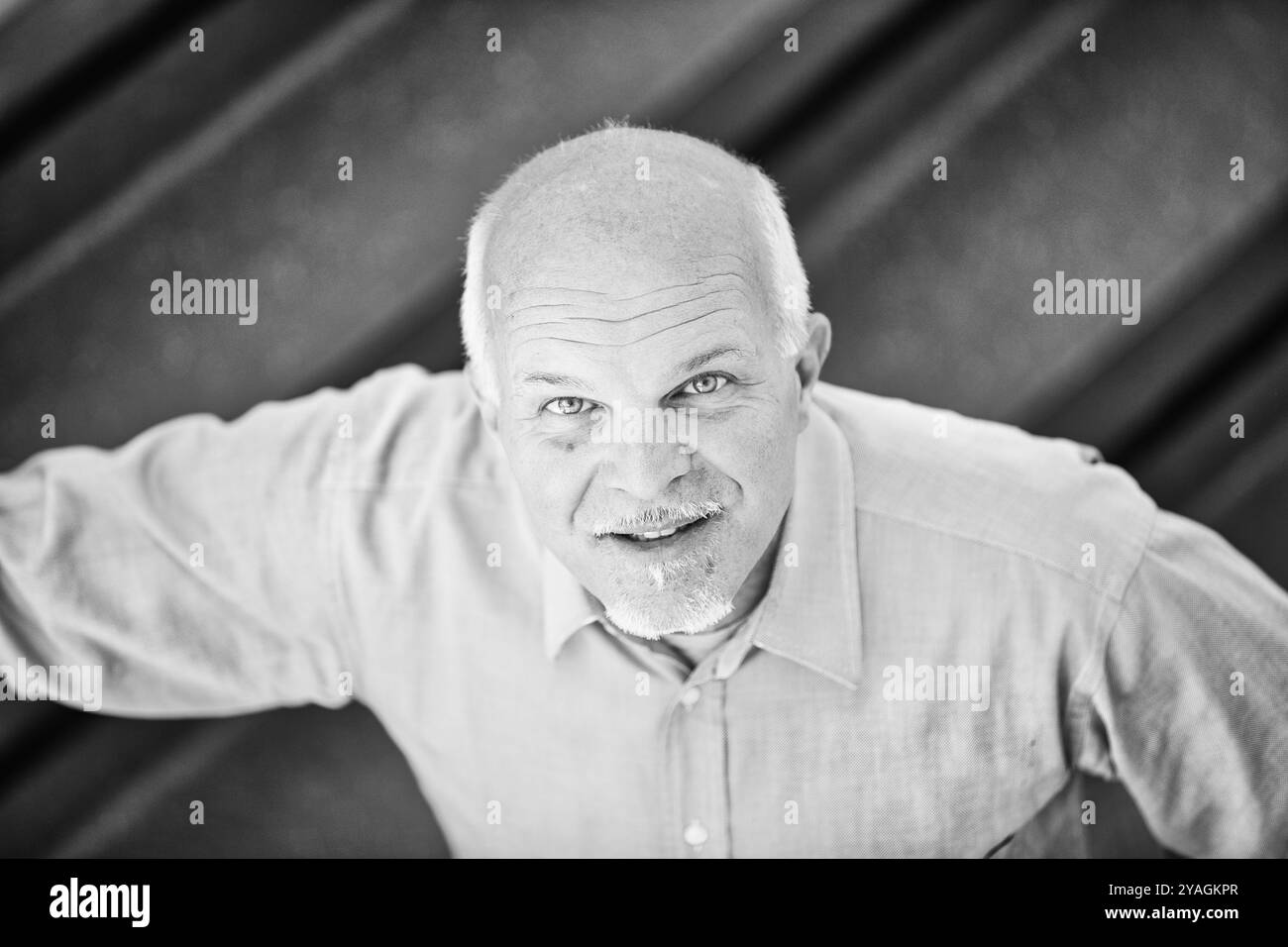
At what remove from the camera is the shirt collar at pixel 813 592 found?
149cm

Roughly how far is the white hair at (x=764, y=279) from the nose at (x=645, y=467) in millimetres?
193

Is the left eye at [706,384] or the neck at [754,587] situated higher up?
the left eye at [706,384]

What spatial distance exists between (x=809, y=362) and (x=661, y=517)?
29cm

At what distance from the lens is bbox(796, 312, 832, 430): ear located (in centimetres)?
142

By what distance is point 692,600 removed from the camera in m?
1.38

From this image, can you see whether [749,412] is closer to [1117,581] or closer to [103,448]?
[1117,581]

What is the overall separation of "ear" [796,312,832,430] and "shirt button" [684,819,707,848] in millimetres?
568

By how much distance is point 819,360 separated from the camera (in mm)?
1453
